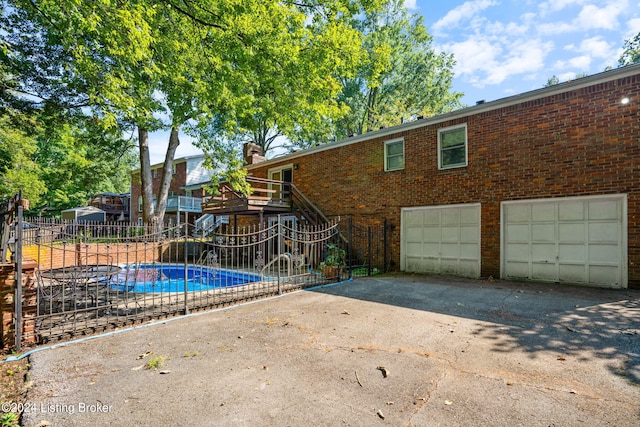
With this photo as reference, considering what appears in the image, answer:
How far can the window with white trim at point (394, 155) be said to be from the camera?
38.0ft

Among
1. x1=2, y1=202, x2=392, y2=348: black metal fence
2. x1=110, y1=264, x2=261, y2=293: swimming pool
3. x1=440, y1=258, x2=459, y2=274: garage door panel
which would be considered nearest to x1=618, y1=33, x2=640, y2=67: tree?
x1=440, y1=258, x2=459, y2=274: garage door panel

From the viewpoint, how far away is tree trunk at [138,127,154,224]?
1788 cm

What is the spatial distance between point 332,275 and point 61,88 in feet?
46.2

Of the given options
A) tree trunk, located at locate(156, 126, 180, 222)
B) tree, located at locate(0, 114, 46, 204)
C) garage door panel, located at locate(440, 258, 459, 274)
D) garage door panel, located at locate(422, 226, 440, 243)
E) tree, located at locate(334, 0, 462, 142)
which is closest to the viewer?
garage door panel, located at locate(440, 258, 459, 274)

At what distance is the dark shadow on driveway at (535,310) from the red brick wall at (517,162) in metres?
1.65

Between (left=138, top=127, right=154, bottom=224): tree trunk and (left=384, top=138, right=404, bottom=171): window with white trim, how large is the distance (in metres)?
13.7

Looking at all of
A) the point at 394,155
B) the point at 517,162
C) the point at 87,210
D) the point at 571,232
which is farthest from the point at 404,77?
the point at 87,210

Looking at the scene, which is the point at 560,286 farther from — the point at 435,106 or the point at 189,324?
the point at 435,106

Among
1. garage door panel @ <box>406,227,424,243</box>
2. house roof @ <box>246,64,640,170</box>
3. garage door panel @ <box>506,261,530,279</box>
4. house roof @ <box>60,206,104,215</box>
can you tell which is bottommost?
garage door panel @ <box>506,261,530,279</box>

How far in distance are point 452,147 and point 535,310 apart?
608cm

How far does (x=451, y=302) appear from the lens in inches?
256

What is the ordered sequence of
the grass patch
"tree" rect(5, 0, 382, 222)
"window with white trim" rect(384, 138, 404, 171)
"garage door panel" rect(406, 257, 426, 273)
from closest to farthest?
the grass patch < "tree" rect(5, 0, 382, 222) < "garage door panel" rect(406, 257, 426, 273) < "window with white trim" rect(384, 138, 404, 171)

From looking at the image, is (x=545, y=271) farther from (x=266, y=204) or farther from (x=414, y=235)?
(x=266, y=204)

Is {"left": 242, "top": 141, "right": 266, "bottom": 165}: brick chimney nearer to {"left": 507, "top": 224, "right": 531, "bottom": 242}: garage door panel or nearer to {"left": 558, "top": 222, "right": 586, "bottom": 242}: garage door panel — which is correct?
{"left": 507, "top": 224, "right": 531, "bottom": 242}: garage door panel
